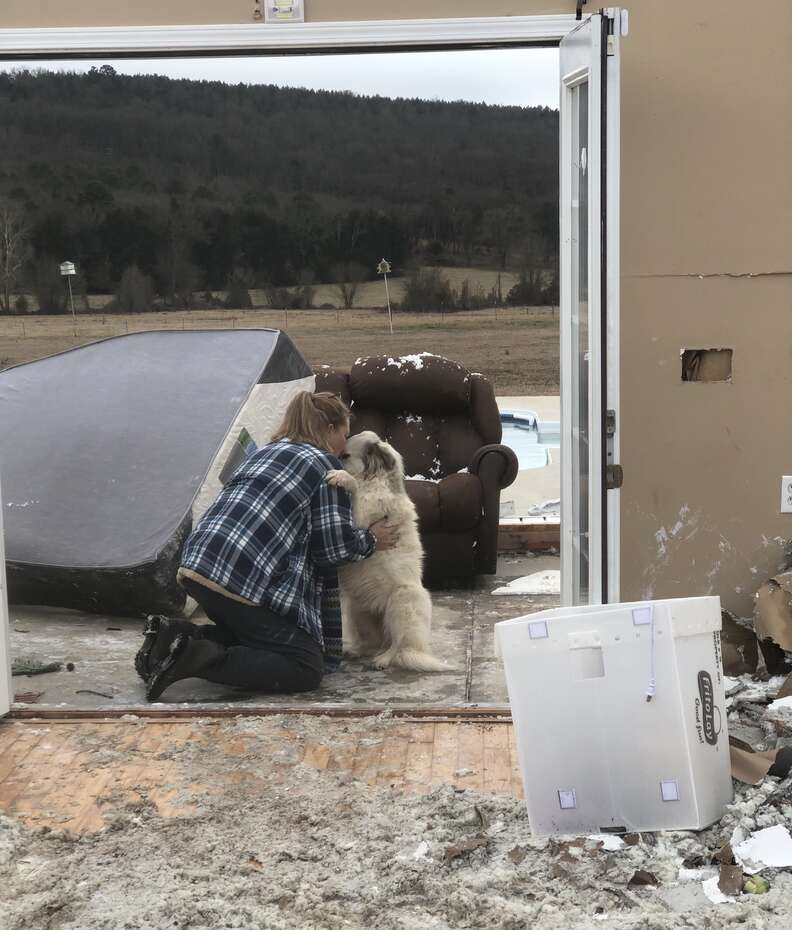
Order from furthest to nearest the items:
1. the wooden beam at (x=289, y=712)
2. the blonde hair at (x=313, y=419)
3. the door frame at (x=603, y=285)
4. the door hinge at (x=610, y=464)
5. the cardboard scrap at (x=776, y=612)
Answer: the blonde hair at (x=313, y=419)
the cardboard scrap at (x=776, y=612)
the wooden beam at (x=289, y=712)
the door hinge at (x=610, y=464)
the door frame at (x=603, y=285)

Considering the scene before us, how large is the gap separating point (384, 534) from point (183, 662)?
96cm

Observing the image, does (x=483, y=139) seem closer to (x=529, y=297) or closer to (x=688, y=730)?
(x=529, y=297)

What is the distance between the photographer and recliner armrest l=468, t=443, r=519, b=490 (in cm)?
591

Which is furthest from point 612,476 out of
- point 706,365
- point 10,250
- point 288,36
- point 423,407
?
point 10,250

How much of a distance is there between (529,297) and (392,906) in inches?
684

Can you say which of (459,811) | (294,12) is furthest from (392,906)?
(294,12)

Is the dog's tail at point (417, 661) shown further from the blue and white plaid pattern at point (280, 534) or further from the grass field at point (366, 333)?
the grass field at point (366, 333)

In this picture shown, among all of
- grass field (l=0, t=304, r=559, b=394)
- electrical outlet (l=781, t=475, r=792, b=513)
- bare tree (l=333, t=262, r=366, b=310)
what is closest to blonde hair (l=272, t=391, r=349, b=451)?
electrical outlet (l=781, t=475, r=792, b=513)

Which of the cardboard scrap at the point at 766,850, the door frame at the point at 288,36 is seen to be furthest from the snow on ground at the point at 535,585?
the cardboard scrap at the point at 766,850

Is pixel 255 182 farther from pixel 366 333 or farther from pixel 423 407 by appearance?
pixel 423 407

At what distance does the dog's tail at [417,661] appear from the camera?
4.28m

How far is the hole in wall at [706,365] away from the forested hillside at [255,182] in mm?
15581

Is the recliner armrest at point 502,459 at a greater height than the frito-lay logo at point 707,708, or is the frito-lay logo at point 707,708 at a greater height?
the recliner armrest at point 502,459

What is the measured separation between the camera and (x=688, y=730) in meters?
2.55
